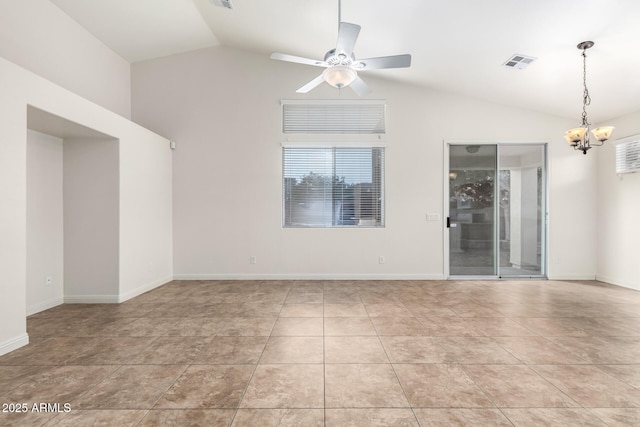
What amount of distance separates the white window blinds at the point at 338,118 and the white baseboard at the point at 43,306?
4.21 m

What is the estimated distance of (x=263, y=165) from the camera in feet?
17.8

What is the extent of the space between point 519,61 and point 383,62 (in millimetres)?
2367

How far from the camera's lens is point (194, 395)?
6.44 feet

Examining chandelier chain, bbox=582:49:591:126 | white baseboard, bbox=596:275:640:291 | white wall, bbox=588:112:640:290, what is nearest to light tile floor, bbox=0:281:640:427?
white baseboard, bbox=596:275:640:291

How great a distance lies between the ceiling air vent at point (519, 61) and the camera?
12.8 feet

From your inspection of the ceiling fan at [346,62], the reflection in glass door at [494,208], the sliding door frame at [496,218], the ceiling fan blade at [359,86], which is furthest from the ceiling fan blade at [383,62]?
the reflection in glass door at [494,208]

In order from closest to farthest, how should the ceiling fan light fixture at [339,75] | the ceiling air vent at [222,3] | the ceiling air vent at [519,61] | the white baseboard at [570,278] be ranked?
the ceiling fan light fixture at [339,75], the ceiling air vent at [519,61], the ceiling air vent at [222,3], the white baseboard at [570,278]

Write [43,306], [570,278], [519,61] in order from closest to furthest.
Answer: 1. [43,306]
2. [519,61]
3. [570,278]

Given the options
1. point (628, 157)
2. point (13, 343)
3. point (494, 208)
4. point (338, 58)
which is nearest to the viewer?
point (13, 343)

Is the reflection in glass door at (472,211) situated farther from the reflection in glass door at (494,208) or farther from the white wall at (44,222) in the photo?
the white wall at (44,222)

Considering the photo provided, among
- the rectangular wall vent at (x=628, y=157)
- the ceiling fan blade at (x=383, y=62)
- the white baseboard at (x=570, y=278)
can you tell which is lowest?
the white baseboard at (x=570, y=278)

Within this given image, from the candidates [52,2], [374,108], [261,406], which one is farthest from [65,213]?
[374,108]

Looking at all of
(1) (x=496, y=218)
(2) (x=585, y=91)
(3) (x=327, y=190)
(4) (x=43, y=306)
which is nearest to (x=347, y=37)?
(3) (x=327, y=190)

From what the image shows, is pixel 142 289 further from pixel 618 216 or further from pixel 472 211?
pixel 618 216
